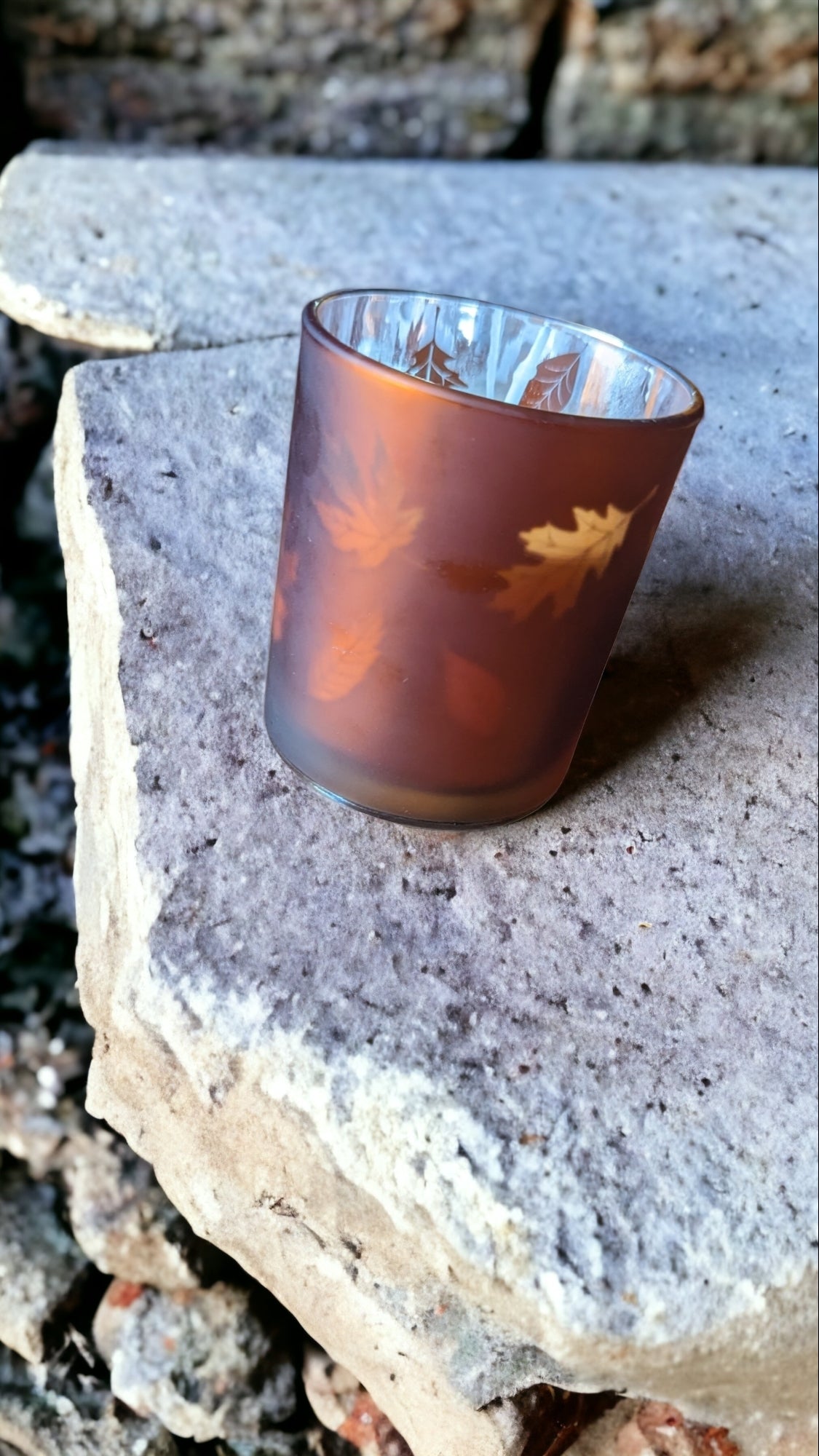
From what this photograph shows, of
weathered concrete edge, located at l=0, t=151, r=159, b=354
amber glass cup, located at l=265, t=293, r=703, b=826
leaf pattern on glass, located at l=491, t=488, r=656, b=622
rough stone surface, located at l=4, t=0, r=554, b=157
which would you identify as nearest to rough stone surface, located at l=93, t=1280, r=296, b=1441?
amber glass cup, located at l=265, t=293, r=703, b=826

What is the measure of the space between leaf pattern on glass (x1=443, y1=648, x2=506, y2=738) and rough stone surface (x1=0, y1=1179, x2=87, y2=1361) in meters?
0.59

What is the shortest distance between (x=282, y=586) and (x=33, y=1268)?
23.0 inches

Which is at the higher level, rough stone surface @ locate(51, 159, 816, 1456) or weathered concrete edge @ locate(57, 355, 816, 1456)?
rough stone surface @ locate(51, 159, 816, 1456)

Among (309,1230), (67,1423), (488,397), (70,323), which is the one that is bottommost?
(67,1423)

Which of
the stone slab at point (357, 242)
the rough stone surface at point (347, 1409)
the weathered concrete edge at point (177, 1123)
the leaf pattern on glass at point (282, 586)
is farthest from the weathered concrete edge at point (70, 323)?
the rough stone surface at point (347, 1409)

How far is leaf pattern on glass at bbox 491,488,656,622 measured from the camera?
491 millimetres

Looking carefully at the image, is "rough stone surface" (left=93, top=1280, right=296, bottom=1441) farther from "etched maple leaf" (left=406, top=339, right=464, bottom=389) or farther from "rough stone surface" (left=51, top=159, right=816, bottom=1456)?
"etched maple leaf" (left=406, top=339, right=464, bottom=389)

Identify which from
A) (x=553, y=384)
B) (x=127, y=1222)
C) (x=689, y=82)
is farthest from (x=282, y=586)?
(x=689, y=82)

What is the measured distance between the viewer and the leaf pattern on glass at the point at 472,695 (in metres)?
0.52

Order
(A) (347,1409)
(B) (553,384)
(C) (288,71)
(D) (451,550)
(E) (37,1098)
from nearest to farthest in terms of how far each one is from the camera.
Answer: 1. (D) (451,550)
2. (B) (553,384)
3. (A) (347,1409)
4. (E) (37,1098)
5. (C) (288,71)

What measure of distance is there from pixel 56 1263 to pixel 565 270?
2.95ft

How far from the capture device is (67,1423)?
81 centimetres

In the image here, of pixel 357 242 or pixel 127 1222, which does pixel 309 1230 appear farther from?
pixel 357 242

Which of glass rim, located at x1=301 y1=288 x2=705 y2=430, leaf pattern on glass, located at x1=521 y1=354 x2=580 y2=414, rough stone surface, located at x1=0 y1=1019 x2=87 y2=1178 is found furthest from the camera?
rough stone surface, located at x1=0 y1=1019 x2=87 y2=1178
